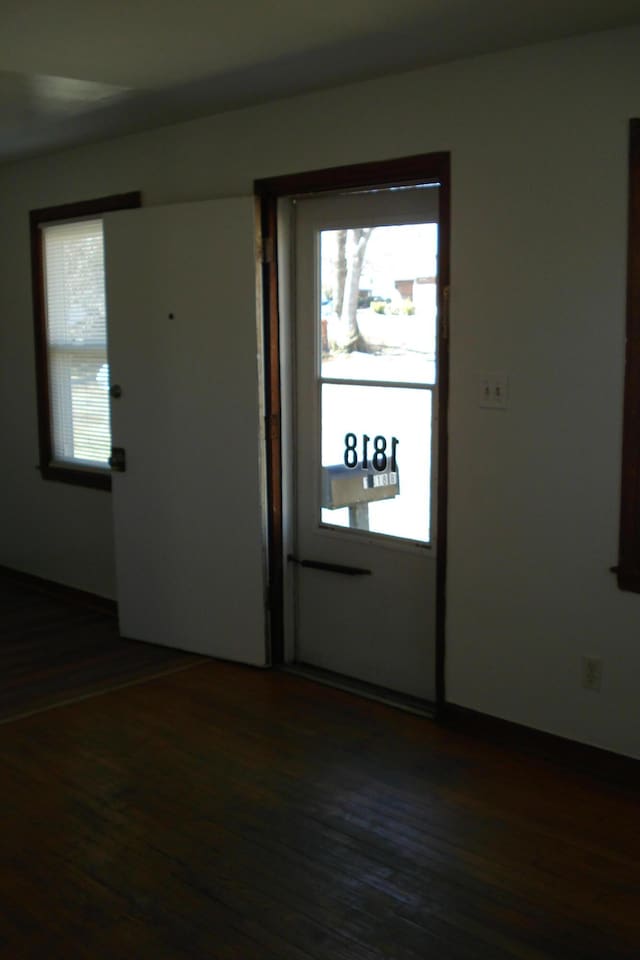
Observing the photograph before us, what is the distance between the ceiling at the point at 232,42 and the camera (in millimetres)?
2822

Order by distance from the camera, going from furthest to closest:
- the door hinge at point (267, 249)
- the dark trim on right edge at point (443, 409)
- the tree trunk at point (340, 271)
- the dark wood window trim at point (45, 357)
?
the dark wood window trim at point (45, 357), the door hinge at point (267, 249), the tree trunk at point (340, 271), the dark trim on right edge at point (443, 409)

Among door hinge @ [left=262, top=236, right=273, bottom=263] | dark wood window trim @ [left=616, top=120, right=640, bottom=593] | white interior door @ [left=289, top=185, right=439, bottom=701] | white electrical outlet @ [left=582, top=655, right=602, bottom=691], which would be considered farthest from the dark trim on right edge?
door hinge @ [left=262, top=236, right=273, bottom=263]

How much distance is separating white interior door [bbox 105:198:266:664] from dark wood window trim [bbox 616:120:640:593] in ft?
5.35

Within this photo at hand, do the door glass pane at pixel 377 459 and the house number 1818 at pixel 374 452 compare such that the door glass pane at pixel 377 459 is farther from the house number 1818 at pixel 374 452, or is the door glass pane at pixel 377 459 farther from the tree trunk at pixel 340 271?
the tree trunk at pixel 340 271

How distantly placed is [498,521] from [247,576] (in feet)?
4.22

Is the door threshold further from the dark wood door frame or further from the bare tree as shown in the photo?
the bare tree

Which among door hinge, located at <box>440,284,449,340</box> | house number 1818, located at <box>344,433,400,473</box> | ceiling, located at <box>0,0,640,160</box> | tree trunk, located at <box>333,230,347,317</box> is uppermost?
ceiling, located at <box>0,0,640,160</box>

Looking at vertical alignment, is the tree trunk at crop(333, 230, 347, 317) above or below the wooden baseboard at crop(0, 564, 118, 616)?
above

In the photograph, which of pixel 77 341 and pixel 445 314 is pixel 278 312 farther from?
pixel 77 341

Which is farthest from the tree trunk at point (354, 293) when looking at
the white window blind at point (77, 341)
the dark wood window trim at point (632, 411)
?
the white window blind at point (77, 341)

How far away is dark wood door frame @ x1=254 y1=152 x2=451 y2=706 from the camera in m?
3.54

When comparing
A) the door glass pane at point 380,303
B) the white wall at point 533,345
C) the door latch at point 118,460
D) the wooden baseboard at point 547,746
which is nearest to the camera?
the white wall at point 533,345

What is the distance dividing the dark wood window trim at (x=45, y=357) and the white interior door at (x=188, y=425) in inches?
22.7

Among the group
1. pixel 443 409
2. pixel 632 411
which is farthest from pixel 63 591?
pixel 632 411
